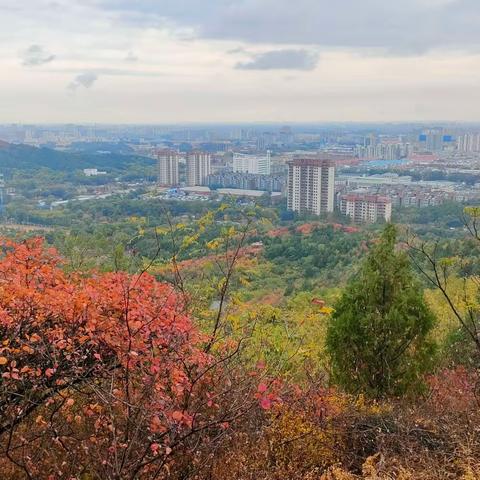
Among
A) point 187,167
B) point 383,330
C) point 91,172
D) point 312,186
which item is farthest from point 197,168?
point 383,330

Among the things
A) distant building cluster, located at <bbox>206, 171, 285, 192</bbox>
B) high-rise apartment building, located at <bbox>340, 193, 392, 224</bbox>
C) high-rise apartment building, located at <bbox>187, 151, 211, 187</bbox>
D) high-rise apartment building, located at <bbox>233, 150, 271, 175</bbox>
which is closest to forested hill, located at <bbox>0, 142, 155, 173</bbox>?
high-rise apartment building, located at <bbox>187, 151, 211, 187</bbox>

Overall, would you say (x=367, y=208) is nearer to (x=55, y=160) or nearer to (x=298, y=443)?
(x=55, y=160)

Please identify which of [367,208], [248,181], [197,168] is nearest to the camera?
[367,208]

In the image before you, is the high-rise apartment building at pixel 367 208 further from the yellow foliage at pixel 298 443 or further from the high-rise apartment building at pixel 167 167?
the yellow foliage at pixel 298 443

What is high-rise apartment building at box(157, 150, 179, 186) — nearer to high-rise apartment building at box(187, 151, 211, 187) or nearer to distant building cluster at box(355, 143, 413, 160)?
high-rise apartment building at box(187, 151, 211, 187)

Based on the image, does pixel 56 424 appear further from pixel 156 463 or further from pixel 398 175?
pixel 398 175

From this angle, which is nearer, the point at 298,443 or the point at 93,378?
the point at 93,378

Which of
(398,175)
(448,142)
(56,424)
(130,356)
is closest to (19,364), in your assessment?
(56,424)
